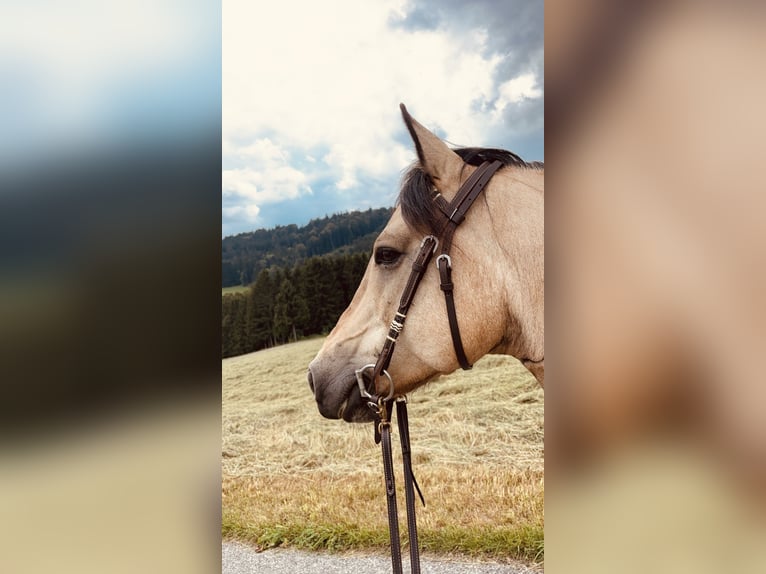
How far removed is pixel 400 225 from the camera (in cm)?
159

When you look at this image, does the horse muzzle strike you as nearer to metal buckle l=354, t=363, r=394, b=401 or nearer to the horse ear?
metal buckle l=354, t=363, r=394, b=401

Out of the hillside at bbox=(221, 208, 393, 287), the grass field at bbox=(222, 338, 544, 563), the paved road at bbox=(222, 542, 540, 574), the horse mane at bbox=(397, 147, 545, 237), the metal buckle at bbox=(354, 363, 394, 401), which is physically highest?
the hillside at bbox=(221, 208, 393, 287)

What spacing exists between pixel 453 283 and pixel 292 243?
3061mm

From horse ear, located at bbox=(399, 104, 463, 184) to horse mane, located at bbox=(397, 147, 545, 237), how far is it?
0.10ft

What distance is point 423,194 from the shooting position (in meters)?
1.54

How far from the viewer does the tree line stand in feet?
13.7

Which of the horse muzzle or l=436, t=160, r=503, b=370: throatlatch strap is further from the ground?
l=436, t=160, r=503, b=370: throatlatch strap

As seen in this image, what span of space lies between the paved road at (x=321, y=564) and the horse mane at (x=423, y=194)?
240 centimetres
